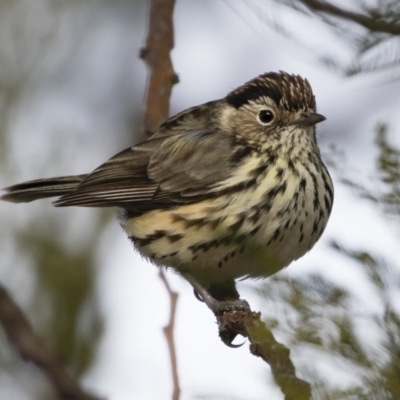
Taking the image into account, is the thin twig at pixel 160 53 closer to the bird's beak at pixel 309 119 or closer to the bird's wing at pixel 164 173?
the bird's wing at pixel 164 173

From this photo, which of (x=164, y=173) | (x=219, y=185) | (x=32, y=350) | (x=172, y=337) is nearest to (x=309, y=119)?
(x=219, y=185)

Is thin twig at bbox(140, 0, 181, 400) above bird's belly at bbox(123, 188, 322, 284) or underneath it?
above

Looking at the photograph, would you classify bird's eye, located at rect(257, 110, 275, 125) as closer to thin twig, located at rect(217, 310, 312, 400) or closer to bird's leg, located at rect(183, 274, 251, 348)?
bird's leg, located at rect(183, 274, 251, 348)

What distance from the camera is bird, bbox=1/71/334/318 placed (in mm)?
5203

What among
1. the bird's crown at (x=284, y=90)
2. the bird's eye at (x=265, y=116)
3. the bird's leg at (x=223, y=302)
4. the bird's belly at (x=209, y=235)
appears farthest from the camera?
the bird's eye at (x=265, y=116)

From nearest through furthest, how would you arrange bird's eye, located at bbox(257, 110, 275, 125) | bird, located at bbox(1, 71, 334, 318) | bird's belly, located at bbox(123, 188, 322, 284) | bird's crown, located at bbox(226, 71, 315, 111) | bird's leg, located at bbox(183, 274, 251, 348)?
1. bird's leg, located at bbox(183, 274, 251, 348)
2. bird's belly, located at bbox(123, 188, 322, 284)
3. bird, located at bbox(1, 71, 334, 318)
4. bird's crown, located at bbox(226, 71, 315, 111)
5. bird's eye, located at bbox(257, 110, 275, 125)

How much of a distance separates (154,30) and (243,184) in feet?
3.66

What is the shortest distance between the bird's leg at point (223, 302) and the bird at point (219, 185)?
0.04 ft

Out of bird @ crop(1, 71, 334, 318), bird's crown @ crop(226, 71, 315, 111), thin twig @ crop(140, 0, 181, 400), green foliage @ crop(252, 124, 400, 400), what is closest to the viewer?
green foliage @ crop(252, 124, 400, 400)

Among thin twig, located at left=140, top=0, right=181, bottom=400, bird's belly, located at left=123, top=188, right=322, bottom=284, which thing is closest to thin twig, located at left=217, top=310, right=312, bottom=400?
bird's belly, located at left=123, top=188, right=322, bottom=284

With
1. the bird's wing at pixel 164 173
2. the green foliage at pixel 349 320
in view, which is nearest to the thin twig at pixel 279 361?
the green foliage at pixel 349 320

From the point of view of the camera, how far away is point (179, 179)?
5809 millimetres

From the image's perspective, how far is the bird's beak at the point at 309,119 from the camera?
5.41 metres

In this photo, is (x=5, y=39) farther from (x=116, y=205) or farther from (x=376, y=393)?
(x=376, y=393)
